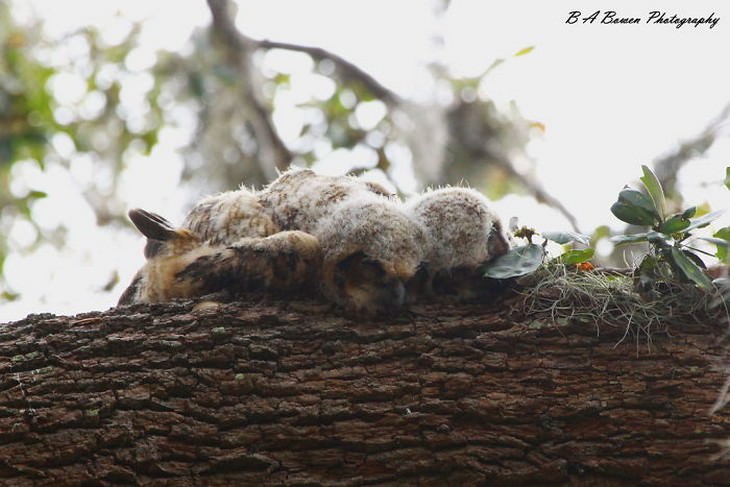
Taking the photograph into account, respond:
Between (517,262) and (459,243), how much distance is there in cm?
20

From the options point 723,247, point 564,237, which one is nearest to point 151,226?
point 564,237

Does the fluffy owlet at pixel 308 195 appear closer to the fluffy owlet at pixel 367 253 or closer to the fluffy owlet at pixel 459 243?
the fluffy owlet at pixel 367 253

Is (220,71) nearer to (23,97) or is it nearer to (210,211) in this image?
(23,97)

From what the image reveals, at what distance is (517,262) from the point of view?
2.59 metres

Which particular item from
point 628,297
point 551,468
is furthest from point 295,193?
point 551,468

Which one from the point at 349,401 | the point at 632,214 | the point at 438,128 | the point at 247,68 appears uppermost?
the point at 247,68

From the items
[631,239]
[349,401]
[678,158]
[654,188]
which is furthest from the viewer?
[678,158]

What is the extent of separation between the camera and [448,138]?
758cm

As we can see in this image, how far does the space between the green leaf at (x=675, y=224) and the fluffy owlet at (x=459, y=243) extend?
1.63ft

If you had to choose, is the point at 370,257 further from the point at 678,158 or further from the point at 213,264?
the point at 678,158

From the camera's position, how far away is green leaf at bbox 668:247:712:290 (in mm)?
2354

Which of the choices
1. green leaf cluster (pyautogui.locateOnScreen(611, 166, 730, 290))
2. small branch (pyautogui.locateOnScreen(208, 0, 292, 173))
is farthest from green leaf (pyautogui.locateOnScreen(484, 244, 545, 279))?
small branch (pyautogui.locateOnScreen(208, 0, 292, 173))

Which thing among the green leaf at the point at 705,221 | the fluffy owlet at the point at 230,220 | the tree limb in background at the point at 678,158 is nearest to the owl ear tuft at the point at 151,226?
the fluffy owlet at the point at 230,220

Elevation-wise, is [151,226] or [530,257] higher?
[151,226]
